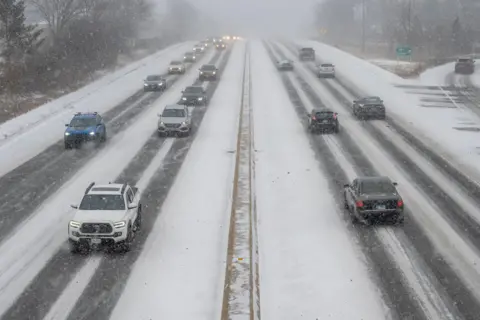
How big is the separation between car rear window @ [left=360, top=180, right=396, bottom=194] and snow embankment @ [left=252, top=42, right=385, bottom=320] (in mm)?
1466

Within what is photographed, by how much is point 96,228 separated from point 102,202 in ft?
4.13

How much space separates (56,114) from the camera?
157ft

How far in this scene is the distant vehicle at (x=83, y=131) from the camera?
35.9 m

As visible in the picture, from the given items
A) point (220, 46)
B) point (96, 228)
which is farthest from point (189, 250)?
point (220, 46)

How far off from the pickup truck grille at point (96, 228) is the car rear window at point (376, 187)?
851 centimetres

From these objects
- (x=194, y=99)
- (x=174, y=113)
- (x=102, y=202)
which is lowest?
(x=194, y=99)

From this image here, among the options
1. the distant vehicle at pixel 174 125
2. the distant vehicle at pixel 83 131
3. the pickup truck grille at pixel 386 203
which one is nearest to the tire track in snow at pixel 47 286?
the pickup truck grille at pixel 386 203

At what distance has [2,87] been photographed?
174 feet

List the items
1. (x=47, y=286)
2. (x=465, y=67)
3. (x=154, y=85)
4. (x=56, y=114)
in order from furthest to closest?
(x=465, y=67), (x=154, y=85), (x=56, y=114), (x=47, y=286)

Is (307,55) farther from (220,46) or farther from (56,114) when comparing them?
(56,114)

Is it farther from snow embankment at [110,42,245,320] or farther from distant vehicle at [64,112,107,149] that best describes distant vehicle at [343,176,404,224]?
distant vehicle at [64,112,107,149]

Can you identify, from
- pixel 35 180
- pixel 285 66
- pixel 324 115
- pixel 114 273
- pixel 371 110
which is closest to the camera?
pixel 114 273

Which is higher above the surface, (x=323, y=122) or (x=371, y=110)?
(x=323, y=122)

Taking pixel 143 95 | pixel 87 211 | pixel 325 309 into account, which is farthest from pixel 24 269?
pixel 143 95
